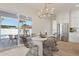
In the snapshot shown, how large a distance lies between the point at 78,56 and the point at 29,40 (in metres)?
0.93

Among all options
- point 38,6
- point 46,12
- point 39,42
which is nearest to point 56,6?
point 46,12

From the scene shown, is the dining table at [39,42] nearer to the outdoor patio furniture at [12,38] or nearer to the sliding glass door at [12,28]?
the sliding glass door at [12,28]

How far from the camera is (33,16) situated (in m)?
2.52

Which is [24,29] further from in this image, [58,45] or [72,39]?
[72,39]

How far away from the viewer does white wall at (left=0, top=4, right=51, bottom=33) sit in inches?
97.0

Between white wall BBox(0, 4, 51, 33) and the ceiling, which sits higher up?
the ceiling

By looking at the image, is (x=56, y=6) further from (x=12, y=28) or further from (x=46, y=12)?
(x=12, y=28)

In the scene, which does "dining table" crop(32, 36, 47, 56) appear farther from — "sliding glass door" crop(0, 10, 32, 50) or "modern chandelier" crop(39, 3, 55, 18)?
"modern chandelier" crop(39, 3, 55, 18)

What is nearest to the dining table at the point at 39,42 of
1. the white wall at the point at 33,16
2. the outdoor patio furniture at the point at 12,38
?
the white wall at the point at 33,16

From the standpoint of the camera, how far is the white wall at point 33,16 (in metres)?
2.46

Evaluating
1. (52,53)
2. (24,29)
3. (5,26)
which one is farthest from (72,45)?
(5,26)

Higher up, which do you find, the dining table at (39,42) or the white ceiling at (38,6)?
the white ceiling at (38,6)

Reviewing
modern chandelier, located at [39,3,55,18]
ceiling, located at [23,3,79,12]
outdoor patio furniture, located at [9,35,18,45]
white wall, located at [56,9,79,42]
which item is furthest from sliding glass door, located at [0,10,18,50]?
white wall, located at [56,9,79,42]

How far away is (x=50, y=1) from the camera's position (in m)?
2.45
